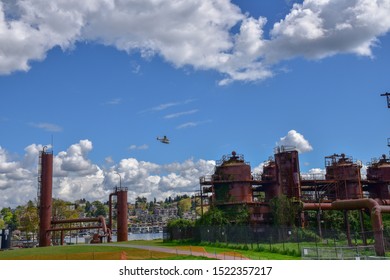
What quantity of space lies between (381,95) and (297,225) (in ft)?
73.1

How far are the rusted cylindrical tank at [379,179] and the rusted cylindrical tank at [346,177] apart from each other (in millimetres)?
5437

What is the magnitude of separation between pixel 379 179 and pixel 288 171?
63.6ft

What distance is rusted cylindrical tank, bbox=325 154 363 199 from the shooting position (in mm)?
74688

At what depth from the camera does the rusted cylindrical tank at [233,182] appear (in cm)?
7019

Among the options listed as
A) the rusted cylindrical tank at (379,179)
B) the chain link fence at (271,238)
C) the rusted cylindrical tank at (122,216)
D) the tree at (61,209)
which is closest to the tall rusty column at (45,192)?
the rusted cylindrical tank at (122,216)

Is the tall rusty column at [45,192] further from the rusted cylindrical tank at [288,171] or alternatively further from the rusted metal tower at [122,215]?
A: the rusted cylindrical tank at [288,171]

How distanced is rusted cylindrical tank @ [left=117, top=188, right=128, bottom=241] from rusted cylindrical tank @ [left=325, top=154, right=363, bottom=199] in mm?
36257

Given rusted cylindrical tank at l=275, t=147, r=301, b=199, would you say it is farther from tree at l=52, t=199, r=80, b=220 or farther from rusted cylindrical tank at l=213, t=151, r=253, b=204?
tree at l=52, t=199, r=80, b=220

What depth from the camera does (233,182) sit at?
7075 cm

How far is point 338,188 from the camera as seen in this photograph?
74750 millimetres

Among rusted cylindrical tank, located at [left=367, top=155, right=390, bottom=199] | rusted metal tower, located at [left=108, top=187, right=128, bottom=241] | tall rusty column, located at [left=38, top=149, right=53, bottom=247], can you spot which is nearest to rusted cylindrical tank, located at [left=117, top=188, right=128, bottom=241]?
rusted metal tower, located at [left=108, top=187, right=128, bottom=241]

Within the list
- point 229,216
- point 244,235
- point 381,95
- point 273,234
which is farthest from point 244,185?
point 381,95
